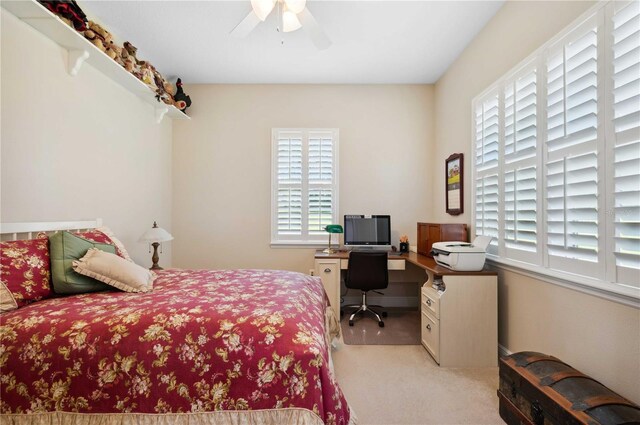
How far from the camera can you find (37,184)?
1981mm

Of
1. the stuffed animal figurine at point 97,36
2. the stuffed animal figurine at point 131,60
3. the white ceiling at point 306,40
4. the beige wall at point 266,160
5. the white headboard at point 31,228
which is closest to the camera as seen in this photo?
the white headboard at point 31,228

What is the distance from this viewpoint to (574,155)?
1.65 meters

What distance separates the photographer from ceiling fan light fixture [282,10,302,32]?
6.67 ft

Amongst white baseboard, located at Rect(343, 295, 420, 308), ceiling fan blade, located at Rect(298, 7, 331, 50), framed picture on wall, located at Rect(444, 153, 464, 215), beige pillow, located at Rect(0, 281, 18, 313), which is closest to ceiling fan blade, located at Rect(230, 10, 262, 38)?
ceiling fan blade, located at Rect(298, 7, 331, 50)

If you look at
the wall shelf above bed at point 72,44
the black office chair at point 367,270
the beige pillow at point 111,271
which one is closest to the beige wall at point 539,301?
the black office chair at point 367,270

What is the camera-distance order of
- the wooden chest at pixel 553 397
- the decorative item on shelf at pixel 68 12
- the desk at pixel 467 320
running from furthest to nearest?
the desk at pixel 467 320 < the decorative item on shelf at pixel 68 12 < the wooden chest at pixel 553 397

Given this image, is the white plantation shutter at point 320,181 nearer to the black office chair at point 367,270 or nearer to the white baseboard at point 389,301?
the black office chair at point 367,270

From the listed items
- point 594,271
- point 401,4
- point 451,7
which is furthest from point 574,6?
point 594,271

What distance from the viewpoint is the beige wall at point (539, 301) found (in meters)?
1.41

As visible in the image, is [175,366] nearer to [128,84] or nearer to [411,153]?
[128,84]

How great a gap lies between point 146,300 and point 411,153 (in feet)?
11.3

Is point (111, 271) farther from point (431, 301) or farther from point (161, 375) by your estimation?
point (431, 301)

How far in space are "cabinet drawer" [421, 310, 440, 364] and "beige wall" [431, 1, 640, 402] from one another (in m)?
0.56

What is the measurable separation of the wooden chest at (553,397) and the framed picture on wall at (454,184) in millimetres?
1707
